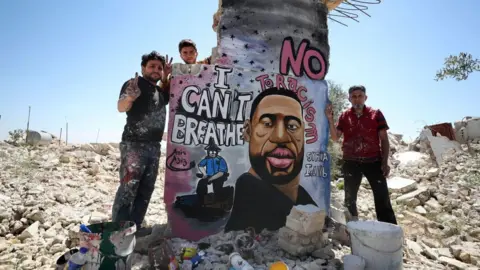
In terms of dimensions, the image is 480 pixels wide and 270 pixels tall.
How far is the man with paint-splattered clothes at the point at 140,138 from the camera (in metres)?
2.97

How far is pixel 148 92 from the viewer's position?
3.13 m

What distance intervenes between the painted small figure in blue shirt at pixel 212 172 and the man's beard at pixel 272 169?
1.39ft

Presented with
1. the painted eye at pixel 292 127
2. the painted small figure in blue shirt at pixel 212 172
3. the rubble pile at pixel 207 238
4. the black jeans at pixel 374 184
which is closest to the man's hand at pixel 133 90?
the painted small figure in blue shirt at pixel 212 172

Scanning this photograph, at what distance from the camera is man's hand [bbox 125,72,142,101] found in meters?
2.93

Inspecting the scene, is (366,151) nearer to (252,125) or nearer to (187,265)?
(252,125)

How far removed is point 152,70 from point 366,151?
112 inches

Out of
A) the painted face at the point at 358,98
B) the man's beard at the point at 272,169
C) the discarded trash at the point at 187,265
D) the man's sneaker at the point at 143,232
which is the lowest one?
the discarded trash at the point at 187,265

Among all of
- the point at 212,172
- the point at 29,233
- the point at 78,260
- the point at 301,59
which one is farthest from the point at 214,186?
the point at 29,233

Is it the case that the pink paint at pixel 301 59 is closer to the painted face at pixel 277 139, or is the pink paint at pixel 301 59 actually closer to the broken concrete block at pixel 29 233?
the painted face at pixel 277 139

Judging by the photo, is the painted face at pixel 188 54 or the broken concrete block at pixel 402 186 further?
the broken concrete block at pixel 402 186

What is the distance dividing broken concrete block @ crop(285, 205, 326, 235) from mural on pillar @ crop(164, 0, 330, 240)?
2.02ft

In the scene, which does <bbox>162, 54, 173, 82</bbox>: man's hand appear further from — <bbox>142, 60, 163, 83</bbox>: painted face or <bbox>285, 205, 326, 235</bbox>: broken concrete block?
<bbox>285, 205, 326, 235</bbox>: broken concrete block

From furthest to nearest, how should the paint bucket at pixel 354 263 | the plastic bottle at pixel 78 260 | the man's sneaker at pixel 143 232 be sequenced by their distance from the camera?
1. the man's sneaker at pixel 143 232
2. the paint bucket at pixel 354 263
3. the plastic bottle at pixel 78 260

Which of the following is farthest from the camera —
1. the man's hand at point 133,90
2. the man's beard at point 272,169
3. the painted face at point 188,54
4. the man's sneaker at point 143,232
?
the man's beard at point 272,169
